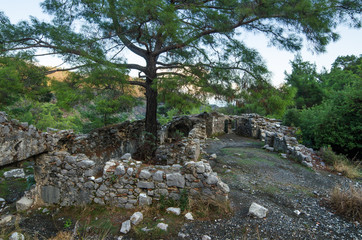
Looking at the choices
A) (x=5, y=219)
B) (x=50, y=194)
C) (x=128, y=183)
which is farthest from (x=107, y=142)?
(x=128, y=183)

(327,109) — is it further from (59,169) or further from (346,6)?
(59,169)

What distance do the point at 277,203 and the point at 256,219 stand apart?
1.06 meters

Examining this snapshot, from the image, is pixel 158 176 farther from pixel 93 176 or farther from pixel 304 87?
pixel 304 87

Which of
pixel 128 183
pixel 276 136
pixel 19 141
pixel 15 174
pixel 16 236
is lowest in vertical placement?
pixel 15 174

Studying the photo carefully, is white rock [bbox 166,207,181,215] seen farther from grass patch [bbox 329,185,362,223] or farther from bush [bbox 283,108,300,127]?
bush [bbox 283,108,300,127]

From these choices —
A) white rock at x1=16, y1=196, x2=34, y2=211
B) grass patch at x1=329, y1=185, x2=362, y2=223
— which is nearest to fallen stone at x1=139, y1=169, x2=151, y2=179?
white rock at x1=16, y1=196, x2=34, y2=211

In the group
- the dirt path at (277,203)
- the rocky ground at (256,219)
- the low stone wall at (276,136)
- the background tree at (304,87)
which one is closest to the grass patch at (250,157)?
the dirt path at (277,203)

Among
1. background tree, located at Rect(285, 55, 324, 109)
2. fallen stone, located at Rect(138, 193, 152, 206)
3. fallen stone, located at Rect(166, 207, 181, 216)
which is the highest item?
background tree, located at Rect(285, 55, 324, 109)

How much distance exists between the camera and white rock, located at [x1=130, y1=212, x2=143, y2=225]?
389cm

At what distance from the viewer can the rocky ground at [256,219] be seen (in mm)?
3609

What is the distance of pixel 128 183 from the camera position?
177 inches

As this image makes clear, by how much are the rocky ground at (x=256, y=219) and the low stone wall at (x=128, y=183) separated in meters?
0.30

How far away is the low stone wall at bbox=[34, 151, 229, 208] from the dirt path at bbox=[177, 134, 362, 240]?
69 centimetres

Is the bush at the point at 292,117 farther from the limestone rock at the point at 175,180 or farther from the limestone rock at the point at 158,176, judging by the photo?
the limestone rock at the point at 158,176
